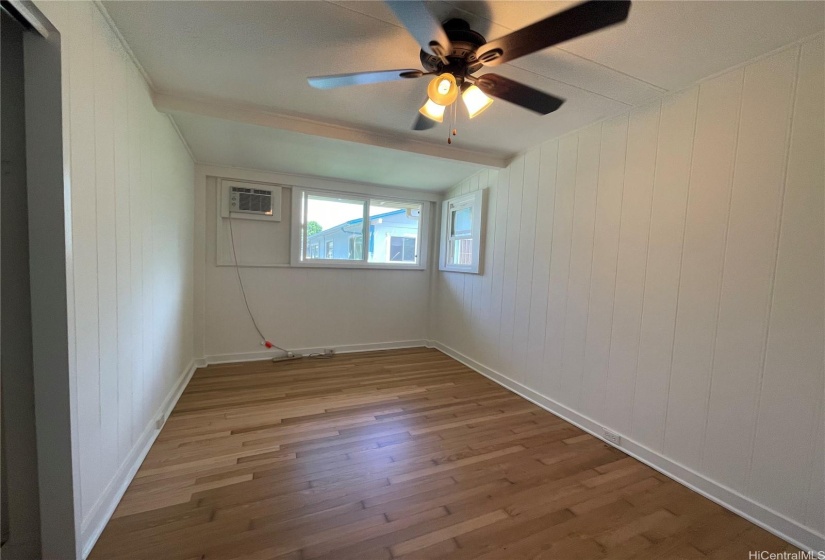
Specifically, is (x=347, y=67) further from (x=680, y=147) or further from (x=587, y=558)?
(x=587, y=558)

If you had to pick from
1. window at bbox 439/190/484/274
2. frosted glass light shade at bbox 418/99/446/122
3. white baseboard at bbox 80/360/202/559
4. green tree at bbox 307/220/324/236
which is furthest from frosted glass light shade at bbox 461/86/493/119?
green tree at bbox 307/220/324/236

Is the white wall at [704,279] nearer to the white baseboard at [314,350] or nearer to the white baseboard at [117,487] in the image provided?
the white baseboard at [314,350]

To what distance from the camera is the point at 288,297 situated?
3.87m

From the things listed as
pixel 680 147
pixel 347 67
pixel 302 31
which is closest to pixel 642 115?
pixel 680 147

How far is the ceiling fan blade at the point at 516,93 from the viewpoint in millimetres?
1462

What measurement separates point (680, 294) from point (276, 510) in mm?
2513

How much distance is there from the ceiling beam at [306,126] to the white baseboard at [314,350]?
102 inches

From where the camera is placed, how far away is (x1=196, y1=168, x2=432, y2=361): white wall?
3.53 m

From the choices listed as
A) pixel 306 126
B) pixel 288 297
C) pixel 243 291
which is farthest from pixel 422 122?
pixel 243 291

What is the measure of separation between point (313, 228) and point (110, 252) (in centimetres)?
254

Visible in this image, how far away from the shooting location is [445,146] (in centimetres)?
285

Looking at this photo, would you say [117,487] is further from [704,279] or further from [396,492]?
[704,279]

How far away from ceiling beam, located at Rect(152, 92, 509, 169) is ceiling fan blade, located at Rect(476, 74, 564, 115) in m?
1.26

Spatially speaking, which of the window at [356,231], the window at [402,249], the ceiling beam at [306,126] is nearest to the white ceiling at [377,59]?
the ceiling beam at [306,126]
